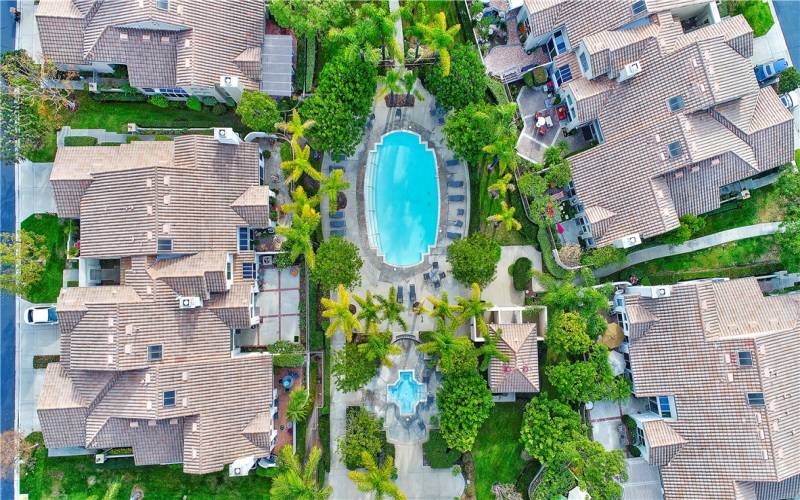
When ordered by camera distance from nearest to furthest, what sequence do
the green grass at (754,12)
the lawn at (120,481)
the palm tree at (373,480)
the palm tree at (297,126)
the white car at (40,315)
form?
the palm tree at (373,480) → the palm tree at (297,126) → the white car at (40,315) → the lawn at (120,481) → the green grass at (754,12)

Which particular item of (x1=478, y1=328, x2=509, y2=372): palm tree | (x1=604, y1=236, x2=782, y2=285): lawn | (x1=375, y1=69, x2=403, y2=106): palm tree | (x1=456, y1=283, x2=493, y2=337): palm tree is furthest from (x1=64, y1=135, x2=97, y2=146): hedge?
(x1=604, y1=236, x2=782, y2=285): lawn

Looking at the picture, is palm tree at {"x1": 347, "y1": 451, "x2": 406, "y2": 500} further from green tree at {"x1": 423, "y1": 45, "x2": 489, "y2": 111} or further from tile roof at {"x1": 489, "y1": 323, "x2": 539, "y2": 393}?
green tree at {"x1": 423, "y1": 45, "x2": 489, "y2": 111}

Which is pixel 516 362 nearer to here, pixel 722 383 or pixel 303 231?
pixel 722 383

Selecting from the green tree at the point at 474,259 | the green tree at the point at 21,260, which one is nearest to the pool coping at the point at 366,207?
the green tree at the point at 474,259

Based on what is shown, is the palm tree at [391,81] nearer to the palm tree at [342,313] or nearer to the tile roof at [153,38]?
the tile roof at [153,38]

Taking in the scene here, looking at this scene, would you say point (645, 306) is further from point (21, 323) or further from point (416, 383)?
point (21, 323)

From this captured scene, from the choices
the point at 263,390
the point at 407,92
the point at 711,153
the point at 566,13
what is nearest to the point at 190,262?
the point at 263,390
